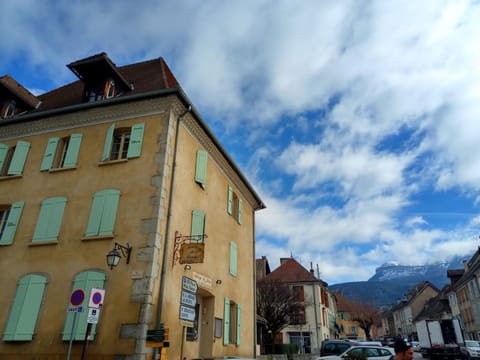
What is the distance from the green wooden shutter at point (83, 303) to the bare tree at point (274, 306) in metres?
23.7

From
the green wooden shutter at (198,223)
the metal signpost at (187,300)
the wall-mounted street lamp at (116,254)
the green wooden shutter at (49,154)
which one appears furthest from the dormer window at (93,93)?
the metal signpost at (187,300)

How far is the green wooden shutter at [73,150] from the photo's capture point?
12727 mm

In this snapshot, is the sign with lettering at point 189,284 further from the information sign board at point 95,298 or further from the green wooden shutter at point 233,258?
the green wooden shutter at point 233,258

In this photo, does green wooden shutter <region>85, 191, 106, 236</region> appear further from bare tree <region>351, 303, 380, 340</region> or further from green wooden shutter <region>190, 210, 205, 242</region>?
bare tree <region>351, 303, 380, 340</region>

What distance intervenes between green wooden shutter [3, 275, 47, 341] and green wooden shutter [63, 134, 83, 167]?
12.9ft

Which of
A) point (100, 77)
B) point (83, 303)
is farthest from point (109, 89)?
point (83, 303)

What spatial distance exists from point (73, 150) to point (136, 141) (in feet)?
8.28

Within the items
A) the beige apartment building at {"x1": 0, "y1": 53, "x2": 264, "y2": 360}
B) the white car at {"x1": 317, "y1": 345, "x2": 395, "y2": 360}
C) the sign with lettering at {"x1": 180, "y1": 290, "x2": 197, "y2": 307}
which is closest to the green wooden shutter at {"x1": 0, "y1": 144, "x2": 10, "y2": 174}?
the beige apartment building at {"x1": 0, "y1": 53, "x2": 264, "y2": 360}

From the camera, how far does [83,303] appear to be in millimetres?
10211

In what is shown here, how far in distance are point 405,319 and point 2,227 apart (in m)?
81.6

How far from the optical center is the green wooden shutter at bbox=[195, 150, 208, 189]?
1369 centimetres

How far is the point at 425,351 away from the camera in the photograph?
26.0m

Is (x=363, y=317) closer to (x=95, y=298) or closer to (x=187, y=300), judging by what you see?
(x=187, y=300)

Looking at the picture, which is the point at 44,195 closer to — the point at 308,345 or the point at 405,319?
the point at 308,345
